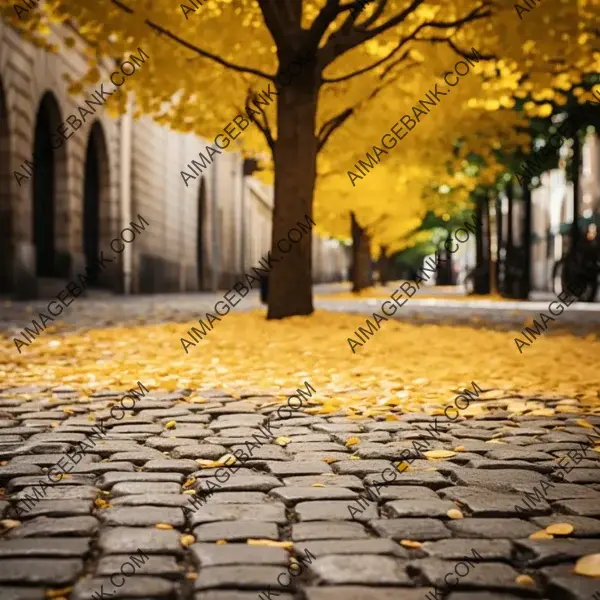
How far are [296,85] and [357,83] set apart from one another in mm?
2144

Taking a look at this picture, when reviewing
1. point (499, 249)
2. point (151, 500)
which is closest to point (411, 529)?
point (151, 500)

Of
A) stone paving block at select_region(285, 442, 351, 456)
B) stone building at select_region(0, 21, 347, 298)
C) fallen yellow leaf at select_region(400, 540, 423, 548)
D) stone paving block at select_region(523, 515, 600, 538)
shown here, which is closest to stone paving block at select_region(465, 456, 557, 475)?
stone paving block at select_region(285, 442, 351, 456)

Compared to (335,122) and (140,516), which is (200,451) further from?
(335,122)

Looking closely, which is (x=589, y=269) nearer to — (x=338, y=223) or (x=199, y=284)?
(x=338, y=223)

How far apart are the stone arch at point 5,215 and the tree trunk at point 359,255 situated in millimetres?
12936

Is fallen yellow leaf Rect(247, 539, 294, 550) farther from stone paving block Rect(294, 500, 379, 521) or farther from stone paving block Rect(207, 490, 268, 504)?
stone paving block Rect(207, 490, 268, 504)

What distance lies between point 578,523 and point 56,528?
1827 millimetres

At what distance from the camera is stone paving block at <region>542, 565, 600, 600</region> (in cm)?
240

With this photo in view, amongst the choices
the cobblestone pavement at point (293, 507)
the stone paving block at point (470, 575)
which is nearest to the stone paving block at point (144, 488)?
the cobblestone pavement at point (293, 507)

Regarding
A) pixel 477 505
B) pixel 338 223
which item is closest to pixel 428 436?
pixel 477 505

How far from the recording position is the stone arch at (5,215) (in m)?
16.5

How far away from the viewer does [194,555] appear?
2.71m

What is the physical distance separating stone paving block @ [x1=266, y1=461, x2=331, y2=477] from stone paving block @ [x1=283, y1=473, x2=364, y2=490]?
0.08m

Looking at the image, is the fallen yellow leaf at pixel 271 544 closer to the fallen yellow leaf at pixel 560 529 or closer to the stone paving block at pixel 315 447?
the fallen yellow leaf at pixel 560 529
